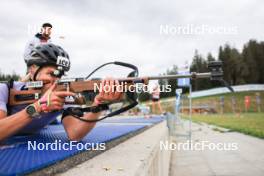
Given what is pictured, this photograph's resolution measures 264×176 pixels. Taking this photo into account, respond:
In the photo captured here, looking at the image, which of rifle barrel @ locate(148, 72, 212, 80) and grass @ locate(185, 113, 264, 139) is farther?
grass @ locate(185, 113, 264, 139)

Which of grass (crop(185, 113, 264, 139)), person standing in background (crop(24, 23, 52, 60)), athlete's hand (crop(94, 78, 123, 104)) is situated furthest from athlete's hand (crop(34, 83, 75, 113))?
grass (crop(185, 113, 264, 139))

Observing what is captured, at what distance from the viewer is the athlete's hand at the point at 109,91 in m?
2.64

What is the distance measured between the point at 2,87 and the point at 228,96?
7148 centimetres

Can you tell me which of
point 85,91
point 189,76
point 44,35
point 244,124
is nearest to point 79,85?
point 85,91

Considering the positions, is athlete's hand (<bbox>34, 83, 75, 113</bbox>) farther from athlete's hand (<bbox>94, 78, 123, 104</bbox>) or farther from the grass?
the grass

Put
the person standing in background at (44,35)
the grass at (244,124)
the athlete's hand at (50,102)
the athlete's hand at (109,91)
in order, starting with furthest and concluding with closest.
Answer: the grass at (244,124), the person standing in background at (44,35), the athlete's hand at (109,91), the athlete's hand at (50,102)

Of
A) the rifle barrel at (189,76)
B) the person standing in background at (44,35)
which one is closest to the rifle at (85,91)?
the rifle barrel at (189,76)

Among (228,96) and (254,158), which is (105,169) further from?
(228,96)

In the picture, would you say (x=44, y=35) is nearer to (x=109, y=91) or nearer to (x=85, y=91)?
(x=85, y=91)

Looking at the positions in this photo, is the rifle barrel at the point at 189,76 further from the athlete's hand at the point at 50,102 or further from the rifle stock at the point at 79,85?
the athlete's hand at the point at 50,102

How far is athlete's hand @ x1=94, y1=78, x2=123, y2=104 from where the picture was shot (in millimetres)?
2645

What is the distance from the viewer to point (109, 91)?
2.67 meters

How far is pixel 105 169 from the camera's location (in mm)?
2119

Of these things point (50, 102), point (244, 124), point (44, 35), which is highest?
point (44, 35)
